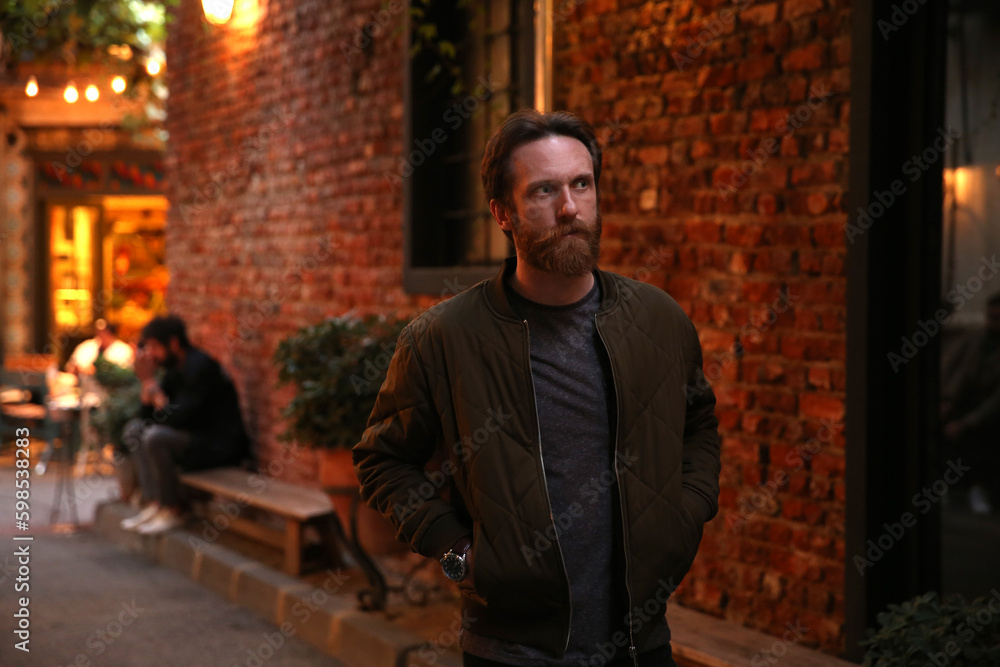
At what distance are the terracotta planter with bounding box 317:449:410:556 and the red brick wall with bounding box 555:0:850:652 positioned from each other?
5.35ft

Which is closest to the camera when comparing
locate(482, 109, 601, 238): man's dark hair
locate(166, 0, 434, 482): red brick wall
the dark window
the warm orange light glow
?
locate(482, 109, 601, 238): man's dark hair

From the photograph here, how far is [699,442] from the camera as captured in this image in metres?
2.58

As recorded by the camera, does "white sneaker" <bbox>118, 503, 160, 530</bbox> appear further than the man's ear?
Yes

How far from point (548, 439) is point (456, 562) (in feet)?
1.16

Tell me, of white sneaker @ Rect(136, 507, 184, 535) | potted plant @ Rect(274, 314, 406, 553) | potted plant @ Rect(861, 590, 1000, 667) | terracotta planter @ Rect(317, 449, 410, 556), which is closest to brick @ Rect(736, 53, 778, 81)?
potted plant @ Rect(861, 590, 1000, 667)

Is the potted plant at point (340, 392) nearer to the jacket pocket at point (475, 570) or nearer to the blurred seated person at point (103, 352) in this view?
the jacket pocket at point (475, 570)

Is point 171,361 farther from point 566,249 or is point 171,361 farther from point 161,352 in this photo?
point 566,249

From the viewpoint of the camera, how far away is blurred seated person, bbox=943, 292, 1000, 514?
3645 millimetres

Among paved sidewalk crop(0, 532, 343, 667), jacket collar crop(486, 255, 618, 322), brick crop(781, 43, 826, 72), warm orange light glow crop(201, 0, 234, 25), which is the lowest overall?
paved sidewalk crop(0, 532, 343, 667)

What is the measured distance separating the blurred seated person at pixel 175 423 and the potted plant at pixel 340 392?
227 cm

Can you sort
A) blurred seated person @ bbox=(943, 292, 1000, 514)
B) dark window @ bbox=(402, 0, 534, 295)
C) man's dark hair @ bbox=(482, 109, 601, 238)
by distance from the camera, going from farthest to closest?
dark window @ bbox=(402, 0, 534, 295) → blurred seated person @ bbox=(943, 292, 1000, 514) → man's dark hair @ bbox=(482, 109, 601, 238)

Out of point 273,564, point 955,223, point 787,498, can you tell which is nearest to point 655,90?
point 955,223

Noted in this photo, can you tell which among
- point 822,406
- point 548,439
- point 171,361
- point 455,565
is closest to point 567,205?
point 548,439

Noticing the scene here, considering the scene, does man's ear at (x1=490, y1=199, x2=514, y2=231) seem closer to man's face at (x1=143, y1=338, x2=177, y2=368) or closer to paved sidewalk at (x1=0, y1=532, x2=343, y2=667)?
paved sidewalk at (x1=0, y1=532, x2=343, y2=667)
